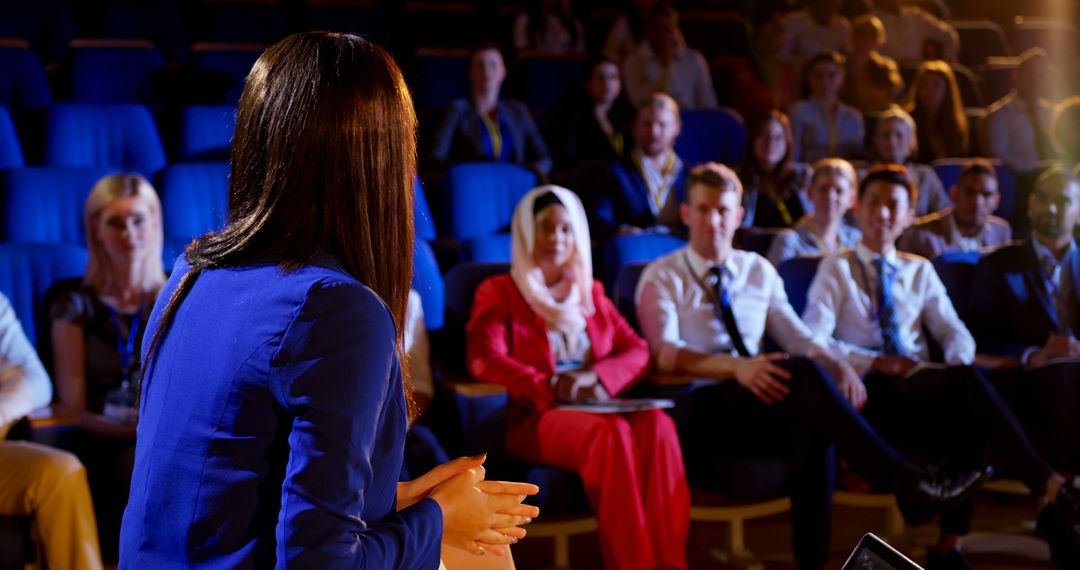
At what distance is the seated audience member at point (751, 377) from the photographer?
7.93 feet

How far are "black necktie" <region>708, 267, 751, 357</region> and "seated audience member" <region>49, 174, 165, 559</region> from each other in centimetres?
143

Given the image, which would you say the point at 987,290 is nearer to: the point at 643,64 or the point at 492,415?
the point at 492,415

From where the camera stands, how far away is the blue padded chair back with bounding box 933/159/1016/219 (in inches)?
174

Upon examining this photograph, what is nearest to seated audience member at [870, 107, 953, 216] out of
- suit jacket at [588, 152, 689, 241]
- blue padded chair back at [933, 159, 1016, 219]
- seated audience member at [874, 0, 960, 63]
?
blue padded chair back at [933, 159, 1016, 219]

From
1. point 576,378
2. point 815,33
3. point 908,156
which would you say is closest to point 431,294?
point 576,378

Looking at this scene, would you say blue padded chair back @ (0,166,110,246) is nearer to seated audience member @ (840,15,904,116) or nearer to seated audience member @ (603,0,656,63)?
seated audience member @ (603,0,656,63)

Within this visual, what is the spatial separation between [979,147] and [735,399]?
294cm

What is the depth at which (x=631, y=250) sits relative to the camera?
10.6 ft

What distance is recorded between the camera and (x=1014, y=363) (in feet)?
9.37

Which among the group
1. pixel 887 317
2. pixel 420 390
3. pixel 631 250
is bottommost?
pixel 420 390

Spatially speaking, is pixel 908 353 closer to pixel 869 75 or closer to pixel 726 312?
pixel 726 312

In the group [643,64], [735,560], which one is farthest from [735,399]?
[643,64]

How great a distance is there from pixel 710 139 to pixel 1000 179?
4.04 ft

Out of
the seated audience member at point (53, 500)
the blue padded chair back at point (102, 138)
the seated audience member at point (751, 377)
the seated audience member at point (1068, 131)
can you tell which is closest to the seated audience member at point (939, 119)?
the seated audience member at point (1068, 131)
